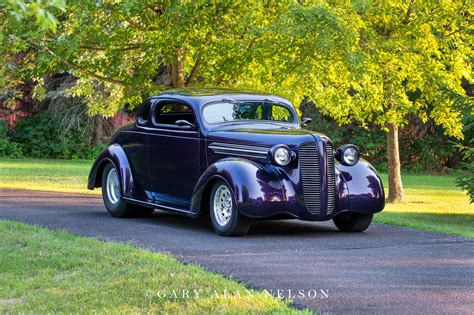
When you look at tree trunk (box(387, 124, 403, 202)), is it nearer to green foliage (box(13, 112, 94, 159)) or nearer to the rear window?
the rear window

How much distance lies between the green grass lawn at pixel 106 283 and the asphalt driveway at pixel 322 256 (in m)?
0.40

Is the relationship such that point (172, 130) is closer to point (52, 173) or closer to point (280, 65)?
point (280, 65)

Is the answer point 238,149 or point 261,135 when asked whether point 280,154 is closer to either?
point 261,135

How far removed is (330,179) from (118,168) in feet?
11.2

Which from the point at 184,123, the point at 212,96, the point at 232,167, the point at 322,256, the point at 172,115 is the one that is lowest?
the point at 322,256

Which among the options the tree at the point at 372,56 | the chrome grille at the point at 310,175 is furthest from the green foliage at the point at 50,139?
the chrome grille at the point at 310,175

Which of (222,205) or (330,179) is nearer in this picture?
(330,179)

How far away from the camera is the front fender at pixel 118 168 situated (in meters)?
13.2

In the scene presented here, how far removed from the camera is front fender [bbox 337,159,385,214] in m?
11.6

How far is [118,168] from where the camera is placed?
44.0 ft

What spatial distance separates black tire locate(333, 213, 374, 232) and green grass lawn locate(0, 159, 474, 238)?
1151 mm

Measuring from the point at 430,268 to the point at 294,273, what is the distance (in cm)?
136

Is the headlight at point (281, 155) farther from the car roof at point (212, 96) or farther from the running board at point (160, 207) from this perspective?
the car roof at point (212, 96)

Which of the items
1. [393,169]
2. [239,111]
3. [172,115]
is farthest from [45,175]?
[239,111]
